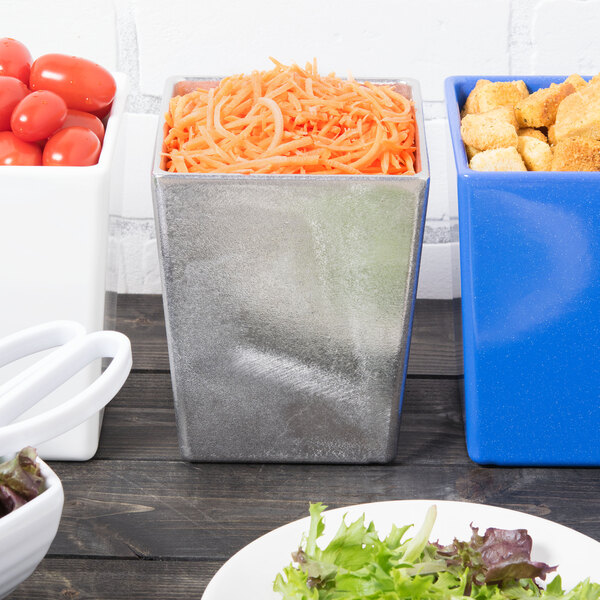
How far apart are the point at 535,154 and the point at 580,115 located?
0.14 feet

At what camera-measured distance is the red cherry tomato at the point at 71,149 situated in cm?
65

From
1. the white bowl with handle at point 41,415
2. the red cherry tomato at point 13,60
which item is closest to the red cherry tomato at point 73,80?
the red cherry tomato at point 13,60

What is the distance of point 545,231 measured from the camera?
2.06 feet

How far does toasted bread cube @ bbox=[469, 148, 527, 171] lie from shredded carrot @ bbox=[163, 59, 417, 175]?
46 mm

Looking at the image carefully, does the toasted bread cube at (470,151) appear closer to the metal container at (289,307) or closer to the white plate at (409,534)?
the metal container at (289,307)

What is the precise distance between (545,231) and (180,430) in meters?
0.29

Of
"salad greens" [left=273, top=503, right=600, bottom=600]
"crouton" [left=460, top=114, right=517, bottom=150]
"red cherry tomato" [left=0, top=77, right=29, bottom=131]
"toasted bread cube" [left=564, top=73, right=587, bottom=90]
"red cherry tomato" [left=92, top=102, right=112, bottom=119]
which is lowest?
"salad greens" [left=273, top=503, right=600, bottom=600]

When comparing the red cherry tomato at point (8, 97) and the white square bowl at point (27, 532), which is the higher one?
the red cherry tomato at point (8, 97)

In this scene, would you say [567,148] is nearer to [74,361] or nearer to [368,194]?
[368,194]

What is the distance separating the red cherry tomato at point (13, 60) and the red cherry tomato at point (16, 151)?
6 cm

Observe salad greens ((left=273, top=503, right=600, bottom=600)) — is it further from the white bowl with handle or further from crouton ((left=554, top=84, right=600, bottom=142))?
crouton ((left=554, top=84, right=600, bottom=142))

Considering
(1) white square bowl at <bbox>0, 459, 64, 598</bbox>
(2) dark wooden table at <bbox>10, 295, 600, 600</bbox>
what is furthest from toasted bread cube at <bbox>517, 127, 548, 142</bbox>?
(1) white square bowl at <bbox>0, 459, 64, 598</bbox>

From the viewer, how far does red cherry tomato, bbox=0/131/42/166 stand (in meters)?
0.65

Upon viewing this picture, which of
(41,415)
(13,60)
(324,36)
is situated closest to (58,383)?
(41,415)
